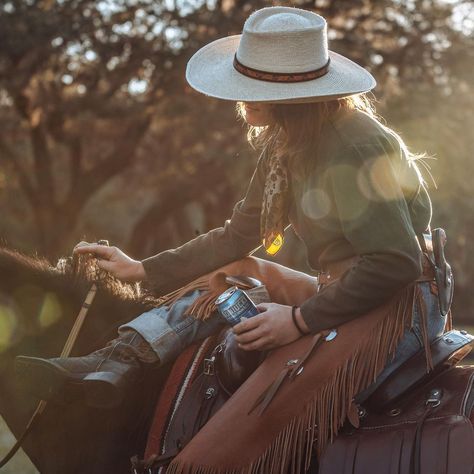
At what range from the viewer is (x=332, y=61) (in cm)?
304

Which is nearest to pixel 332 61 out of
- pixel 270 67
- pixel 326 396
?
pixel 270 67

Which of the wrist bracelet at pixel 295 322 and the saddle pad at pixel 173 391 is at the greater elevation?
the wrist bracelet at pixel 295 322

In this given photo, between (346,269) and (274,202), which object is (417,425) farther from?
(274,202)

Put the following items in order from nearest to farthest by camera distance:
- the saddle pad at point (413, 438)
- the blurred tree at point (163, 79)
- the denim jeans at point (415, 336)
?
the saddle pad at point (413, 438), the denim jeans at point (415, 336), the blurred tree at point (163, 79)

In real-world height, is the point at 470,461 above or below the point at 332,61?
below

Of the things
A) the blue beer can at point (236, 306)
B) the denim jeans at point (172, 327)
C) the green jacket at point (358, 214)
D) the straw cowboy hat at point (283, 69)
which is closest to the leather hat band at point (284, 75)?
the straw cowboy hat at point (283, 69)

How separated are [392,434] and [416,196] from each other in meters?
0.77

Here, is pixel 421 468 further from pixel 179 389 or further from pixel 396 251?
pixel 179 389

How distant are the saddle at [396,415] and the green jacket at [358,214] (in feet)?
0.93

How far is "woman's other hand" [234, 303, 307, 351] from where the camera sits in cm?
276

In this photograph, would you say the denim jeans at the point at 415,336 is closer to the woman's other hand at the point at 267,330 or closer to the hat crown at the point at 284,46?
the woman's other hand at the point at 267,330

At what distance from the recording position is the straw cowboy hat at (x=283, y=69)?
280 centimetres

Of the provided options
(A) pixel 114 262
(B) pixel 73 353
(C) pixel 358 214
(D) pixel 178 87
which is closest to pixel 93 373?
(B) pixel 73 353

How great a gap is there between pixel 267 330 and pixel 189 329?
1.26 feet
